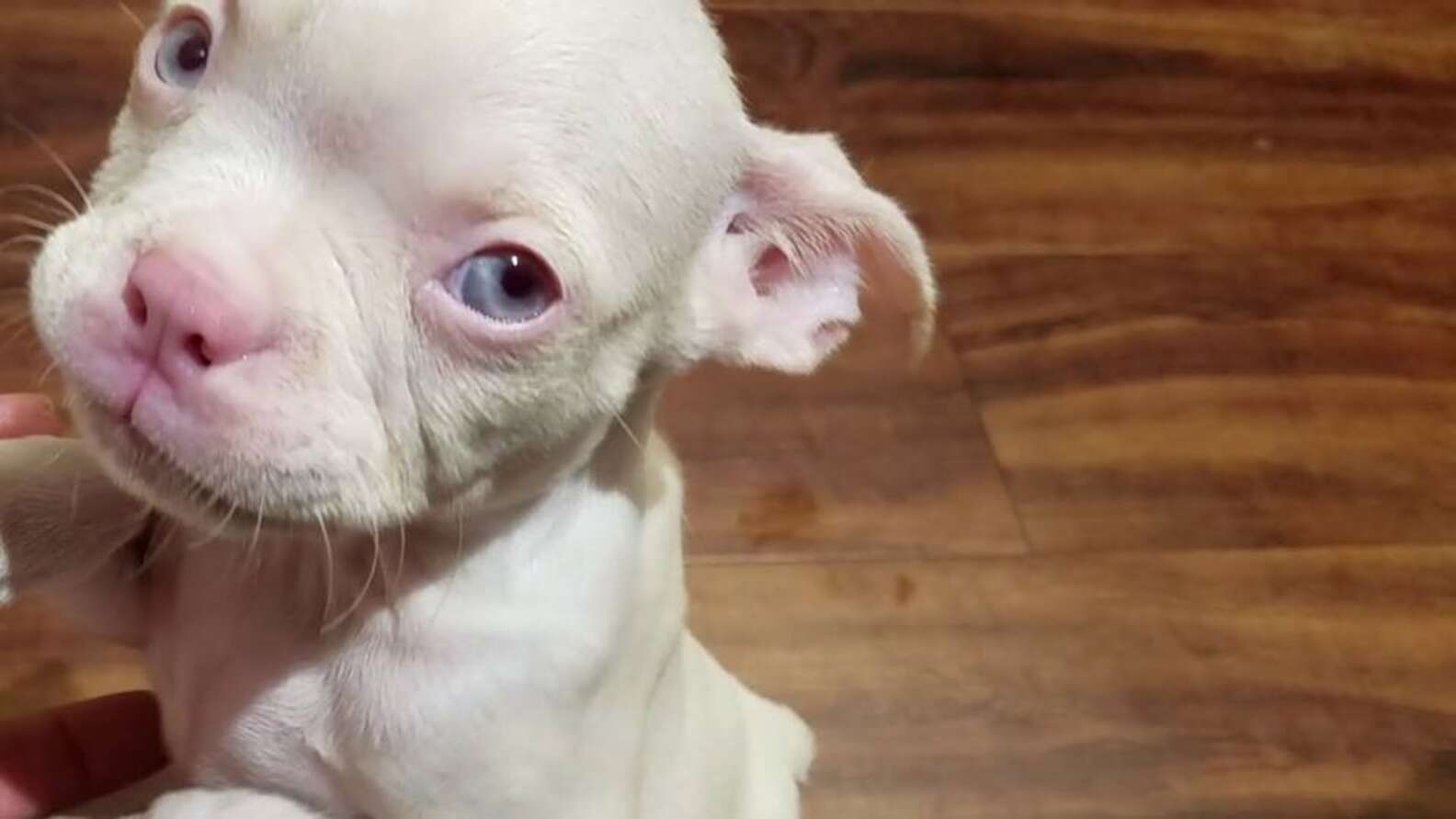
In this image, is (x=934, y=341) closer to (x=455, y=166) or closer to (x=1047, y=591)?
(x=1047, y=591)

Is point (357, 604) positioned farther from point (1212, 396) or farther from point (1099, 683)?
point (1212, 396)

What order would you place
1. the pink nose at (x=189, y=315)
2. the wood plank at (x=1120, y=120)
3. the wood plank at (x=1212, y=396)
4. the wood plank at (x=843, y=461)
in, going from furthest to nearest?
the wood plank at (x=1120, y=120)
the wood plank at (x=1212, y=396)
the wood plank at (x=843, y=461)
the pink nose at (x=189, y=315)

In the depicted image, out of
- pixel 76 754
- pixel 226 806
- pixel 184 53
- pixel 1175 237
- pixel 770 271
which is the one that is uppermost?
pixel 184 53

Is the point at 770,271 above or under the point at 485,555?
above

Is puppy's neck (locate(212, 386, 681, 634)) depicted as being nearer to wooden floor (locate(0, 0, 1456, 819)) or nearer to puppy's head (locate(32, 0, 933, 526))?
puppy's head (locate(32, 0, 933, 526))

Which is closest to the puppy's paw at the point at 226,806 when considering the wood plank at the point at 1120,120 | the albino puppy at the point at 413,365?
the albino puppy at the point at 413,365

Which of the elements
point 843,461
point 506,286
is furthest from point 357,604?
point 843,461

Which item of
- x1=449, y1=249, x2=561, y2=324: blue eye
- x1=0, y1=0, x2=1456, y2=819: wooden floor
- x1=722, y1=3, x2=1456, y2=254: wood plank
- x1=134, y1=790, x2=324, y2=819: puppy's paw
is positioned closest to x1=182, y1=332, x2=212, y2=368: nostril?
x1=449, y1=249, x2=561, y2=324: blue eye

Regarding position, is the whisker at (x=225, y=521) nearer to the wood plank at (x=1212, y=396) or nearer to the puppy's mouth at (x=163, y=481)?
the puppy's mouth at (x=163, y=481)
